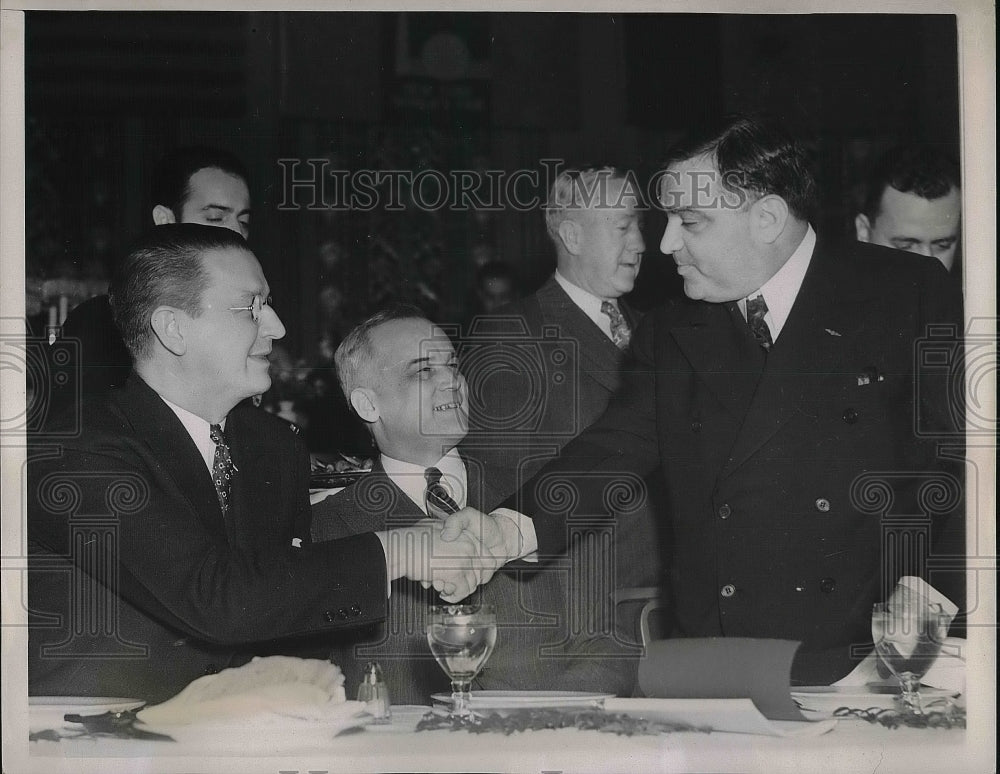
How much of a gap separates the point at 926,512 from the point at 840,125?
37.7 inches

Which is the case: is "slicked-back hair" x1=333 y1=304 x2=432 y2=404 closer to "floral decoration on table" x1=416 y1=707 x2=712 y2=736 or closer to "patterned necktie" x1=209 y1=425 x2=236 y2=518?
"patterned necktie" x1=209 y1=425 x2=236 y2=518

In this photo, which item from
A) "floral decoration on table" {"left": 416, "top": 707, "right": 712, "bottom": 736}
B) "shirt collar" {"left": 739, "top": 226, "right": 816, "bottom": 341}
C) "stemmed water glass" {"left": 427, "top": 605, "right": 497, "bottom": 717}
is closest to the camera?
"stemmed water glass" {"left": 427, "top": 605, "right": 497, "bottom": 717}

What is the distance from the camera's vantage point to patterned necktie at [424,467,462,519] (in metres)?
2.68

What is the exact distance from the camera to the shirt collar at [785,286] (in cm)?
269

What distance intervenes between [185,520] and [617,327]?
3.66ft

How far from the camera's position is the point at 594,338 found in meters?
2.72

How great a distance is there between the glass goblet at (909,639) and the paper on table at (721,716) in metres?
0.20

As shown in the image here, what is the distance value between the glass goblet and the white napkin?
17 millimetres

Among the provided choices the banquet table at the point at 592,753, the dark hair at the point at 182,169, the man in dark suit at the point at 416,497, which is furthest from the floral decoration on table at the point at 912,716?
the dark hair at the point at 182,169

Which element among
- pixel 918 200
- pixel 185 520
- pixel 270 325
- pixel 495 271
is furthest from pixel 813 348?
pixel 185 520

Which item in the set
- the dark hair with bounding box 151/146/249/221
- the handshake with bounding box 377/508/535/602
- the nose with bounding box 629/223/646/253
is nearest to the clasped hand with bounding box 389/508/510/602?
the handshake with bounding box 377/508/535/602

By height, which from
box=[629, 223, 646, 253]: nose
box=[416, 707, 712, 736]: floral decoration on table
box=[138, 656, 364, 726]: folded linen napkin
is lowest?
box=[416, 707, 712, 736]: floral decoration on table

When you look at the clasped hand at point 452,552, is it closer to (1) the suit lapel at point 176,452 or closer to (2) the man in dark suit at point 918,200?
(1) the suit lapel at point 176,452

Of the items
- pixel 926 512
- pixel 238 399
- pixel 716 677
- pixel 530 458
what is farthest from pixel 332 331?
pixel 926 512
